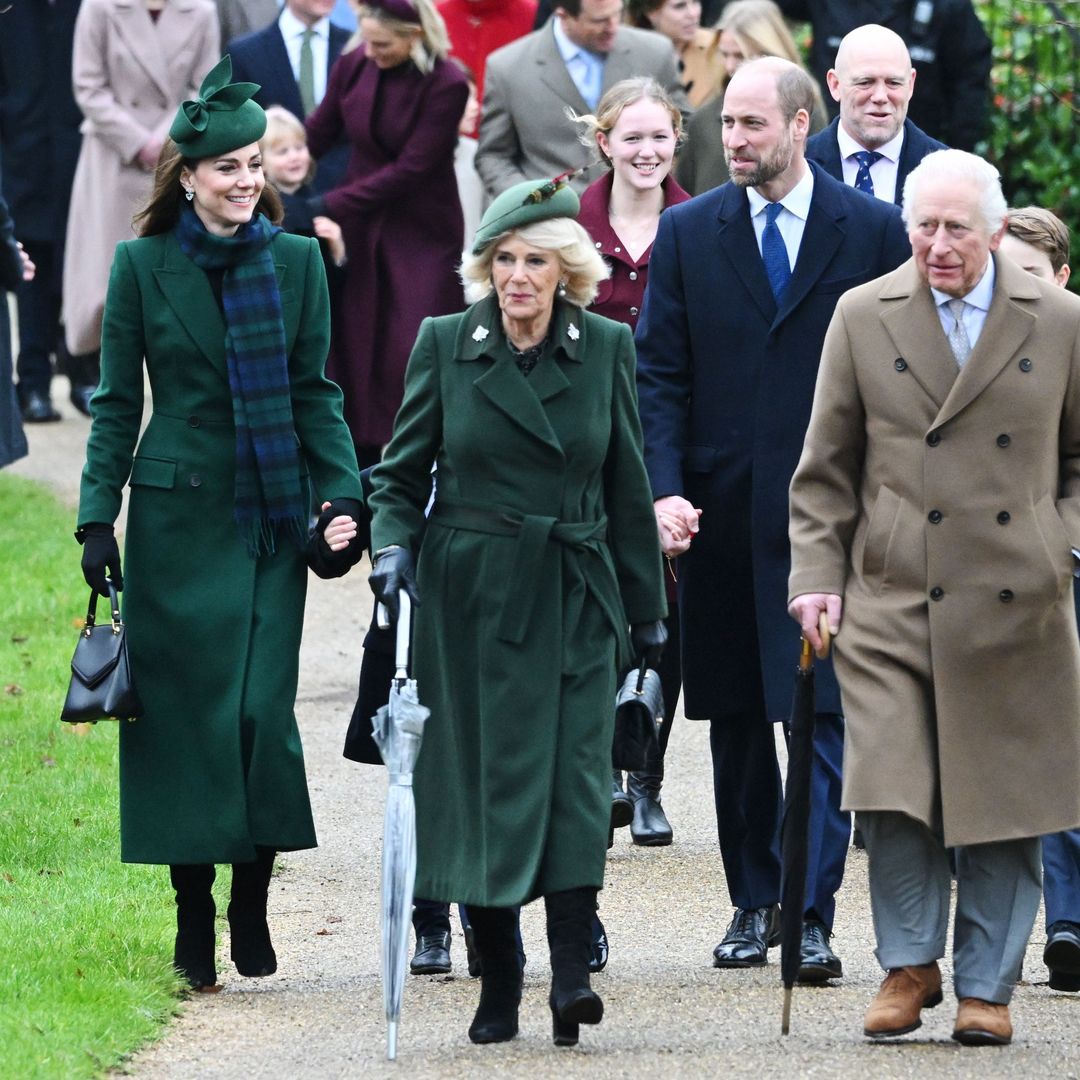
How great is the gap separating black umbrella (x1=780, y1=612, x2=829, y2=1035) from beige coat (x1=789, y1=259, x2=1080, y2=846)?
0.32ft

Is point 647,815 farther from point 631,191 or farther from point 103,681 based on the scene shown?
point 103,681

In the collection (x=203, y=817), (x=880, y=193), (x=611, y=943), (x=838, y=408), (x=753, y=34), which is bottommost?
(x=611, y=943)

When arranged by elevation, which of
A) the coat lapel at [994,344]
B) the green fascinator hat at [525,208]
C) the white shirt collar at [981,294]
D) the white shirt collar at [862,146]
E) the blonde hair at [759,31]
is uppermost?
the blonde hair at [759,31]

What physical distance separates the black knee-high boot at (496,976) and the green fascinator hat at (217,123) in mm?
1926

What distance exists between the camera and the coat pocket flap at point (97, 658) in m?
6.51

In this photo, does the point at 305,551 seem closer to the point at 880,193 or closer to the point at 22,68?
the point at 880,193

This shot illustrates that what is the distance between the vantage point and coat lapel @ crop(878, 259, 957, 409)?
6.14m

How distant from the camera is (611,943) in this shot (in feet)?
23.6

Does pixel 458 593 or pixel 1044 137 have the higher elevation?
pixel 1044 137

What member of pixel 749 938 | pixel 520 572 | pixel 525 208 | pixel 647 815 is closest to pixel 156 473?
pixel 520 572

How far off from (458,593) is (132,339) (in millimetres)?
1135

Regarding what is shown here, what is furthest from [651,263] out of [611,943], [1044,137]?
[1044,137]

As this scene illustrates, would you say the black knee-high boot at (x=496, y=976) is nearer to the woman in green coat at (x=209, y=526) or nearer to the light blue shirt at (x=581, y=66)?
the woman in green coat at (x=209, y=526)

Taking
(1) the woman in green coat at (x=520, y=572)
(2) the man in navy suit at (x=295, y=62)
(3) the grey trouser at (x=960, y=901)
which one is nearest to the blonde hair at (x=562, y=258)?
(1) the woman in green coat at (x=520, y=572)
